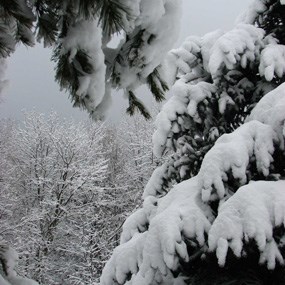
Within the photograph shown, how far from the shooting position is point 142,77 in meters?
2.32

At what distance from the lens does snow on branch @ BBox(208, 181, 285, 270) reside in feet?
8.50

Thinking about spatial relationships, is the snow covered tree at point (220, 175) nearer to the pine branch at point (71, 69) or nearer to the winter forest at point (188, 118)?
the winter forest at point (188, 118)

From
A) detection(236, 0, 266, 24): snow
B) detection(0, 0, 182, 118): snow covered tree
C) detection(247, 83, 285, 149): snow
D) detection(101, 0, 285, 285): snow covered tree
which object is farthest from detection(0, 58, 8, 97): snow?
detection(236, 0, 266, 24): snow

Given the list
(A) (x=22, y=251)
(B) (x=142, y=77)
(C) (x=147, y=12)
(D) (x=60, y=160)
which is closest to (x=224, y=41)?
(B) (x=142, y=77)

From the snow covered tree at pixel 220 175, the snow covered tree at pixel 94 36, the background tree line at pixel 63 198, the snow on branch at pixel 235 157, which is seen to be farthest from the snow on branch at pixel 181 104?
the background tree line at pixel 63 198

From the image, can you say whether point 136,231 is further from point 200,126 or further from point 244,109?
point 244,109

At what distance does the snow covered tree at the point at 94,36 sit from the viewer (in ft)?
6.02

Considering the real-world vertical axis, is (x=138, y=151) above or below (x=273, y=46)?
below

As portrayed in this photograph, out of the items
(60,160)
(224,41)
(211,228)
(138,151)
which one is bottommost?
(138,151)

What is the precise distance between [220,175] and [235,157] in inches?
6.6

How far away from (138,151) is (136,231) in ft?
56.9

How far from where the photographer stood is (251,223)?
258cm

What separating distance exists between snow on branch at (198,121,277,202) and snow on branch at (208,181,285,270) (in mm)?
197

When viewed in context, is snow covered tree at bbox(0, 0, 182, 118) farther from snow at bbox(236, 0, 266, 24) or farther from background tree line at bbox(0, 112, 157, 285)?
background tree line at bbox(0, 112, 157, 285)
